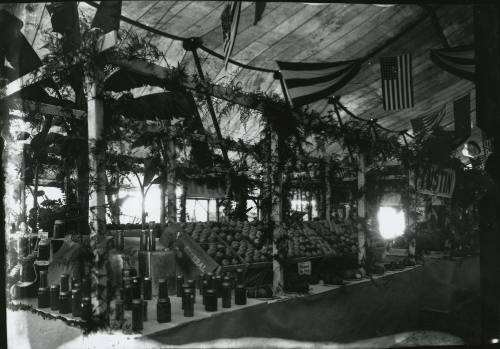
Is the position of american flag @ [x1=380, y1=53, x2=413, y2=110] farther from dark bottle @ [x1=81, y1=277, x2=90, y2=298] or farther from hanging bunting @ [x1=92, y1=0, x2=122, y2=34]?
dark bottle @ [x1=81, y1=277, x2=90, y2=298]

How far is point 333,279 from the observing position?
5.05 m

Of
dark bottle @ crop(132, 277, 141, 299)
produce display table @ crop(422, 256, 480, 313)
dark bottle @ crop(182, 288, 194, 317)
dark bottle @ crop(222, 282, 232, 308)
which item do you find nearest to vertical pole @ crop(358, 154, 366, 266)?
produce display table @ crop(422, 256, 480, 313)

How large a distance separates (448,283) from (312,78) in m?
4.08

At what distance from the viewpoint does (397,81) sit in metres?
6.30

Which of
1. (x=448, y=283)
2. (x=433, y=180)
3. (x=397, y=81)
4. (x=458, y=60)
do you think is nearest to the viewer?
(x=458, y=60)

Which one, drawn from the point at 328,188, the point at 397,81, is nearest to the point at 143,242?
the point at 328,188

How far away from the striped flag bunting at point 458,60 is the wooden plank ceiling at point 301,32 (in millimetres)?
1218

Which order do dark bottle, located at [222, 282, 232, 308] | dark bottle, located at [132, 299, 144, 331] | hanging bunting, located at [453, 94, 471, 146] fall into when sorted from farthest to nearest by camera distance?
hanging bunting, located at [453, 94, 471, 146], dark bottle, located at [222, 282, 232, 308], dark bottle, located at [132, 299, 144, 331]

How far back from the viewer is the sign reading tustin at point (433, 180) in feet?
24.0

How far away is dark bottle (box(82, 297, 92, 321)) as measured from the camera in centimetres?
297

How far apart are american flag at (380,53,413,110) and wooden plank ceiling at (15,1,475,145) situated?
0.47 metres

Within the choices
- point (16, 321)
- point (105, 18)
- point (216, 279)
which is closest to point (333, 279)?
point (216, 279)

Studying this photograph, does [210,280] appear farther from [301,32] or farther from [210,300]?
[301,32]

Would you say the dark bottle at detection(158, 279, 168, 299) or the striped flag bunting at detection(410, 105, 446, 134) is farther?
the striped flag bunting at detection(410, 105, 446, 134)
